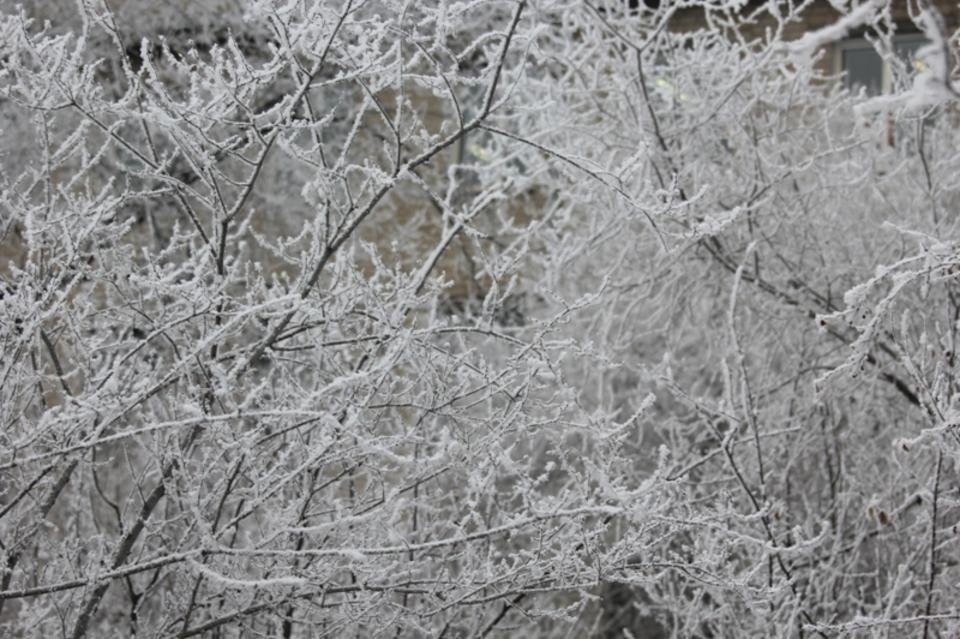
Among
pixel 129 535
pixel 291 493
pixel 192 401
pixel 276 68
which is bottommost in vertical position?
pixel 291 493

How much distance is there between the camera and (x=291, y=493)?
12.5 feet

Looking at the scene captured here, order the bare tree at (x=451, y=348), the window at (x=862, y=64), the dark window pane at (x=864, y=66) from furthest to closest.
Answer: the dark window pane at (x=864, y=66)
the window at (x=862, y=64)
the bare tree at (x=451, y=348)

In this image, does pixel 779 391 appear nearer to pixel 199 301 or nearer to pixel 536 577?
pixel 536 577

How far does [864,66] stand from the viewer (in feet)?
36.9

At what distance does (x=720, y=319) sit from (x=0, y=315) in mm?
4763

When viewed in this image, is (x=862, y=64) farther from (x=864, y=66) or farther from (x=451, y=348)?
(x=451, y=348)

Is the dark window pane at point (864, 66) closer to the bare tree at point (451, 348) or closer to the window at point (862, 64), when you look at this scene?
the window at point (862, 64)

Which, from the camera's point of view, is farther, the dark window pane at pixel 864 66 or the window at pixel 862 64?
the dark window pane at pixel 864 66

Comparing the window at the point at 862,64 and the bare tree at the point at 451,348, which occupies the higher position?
the bare tree at the point at 451,348

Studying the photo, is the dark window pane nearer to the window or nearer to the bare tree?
the window

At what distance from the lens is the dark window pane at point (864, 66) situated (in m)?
11.2

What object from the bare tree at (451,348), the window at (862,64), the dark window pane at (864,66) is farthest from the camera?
the dark window pane at (864,66)

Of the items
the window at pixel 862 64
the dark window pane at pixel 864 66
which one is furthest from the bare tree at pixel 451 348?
the dark window pane at pixel 864 66

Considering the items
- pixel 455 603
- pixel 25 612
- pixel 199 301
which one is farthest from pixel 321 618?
pixel 199 301
